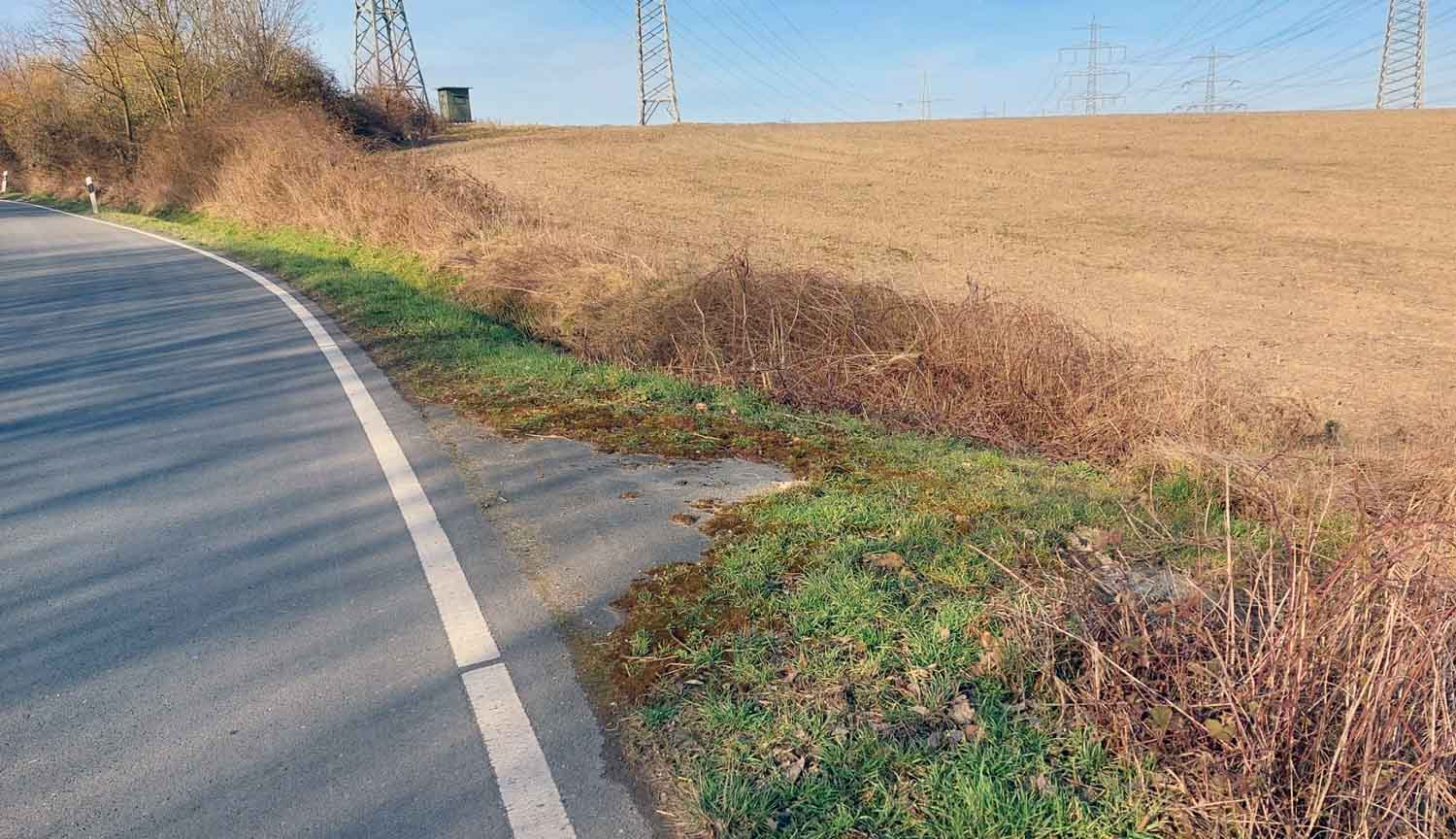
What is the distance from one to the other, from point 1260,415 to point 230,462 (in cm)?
813

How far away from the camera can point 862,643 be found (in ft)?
12.4

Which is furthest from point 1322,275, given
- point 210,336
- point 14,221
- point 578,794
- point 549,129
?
point 549,129

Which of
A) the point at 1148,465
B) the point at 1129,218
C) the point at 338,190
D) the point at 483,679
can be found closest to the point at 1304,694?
the point at 483,679

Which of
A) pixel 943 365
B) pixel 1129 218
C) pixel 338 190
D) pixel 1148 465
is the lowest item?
pixel 1148 465

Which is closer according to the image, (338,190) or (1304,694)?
(1304,694)

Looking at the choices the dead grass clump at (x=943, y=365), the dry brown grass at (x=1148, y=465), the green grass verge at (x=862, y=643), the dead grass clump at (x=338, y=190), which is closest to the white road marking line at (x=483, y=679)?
the green grass verge at (x=862, y=643)

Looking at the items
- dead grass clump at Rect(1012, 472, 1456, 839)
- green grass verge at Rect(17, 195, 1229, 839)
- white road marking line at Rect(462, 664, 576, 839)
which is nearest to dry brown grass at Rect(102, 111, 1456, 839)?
dead grass clump at Rect(1012, 472, 1456, 839)

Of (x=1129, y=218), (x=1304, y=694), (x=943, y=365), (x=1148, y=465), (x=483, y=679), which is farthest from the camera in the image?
(x=1129, y=218)

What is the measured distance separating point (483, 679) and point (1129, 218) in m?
24.1

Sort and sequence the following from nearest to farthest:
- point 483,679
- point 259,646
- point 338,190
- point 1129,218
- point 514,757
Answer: point 514,757
point 483,679
point 259,646
point 338,190
point 1129,218

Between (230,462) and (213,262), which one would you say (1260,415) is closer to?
(230,462)

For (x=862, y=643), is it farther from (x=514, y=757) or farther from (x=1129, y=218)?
(x=1129, y=218)

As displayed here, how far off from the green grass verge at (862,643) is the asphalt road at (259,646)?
396 mm

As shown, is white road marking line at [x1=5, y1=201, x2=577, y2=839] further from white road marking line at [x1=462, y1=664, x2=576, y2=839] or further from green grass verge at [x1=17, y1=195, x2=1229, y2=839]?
green grass verge at [x1=17, y1=195, x2=1229, y2=839]
